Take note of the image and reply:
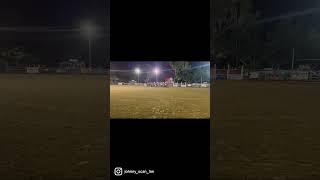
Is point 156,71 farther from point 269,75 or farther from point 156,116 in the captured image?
point 269,75

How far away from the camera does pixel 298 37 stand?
4075 centimetres

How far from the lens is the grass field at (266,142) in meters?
5.45

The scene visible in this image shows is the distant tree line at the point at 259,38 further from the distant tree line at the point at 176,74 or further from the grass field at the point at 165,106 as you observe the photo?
the distant tree line at the point at 176,74

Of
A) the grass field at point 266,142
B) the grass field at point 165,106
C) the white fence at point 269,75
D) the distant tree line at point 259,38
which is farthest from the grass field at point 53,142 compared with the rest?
the distant tree line at point 259,38

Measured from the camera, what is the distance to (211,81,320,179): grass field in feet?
17.9

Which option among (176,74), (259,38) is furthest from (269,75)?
(176,74)

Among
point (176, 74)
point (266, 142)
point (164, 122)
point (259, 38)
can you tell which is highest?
point (259, 38)

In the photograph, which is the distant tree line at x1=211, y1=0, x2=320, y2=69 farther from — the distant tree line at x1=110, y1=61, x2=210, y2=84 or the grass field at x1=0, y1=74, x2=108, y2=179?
the distant tree line at x1=110, y1=61, x2=210, y2=84

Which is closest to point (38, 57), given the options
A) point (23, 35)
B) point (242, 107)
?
point (23, 35)

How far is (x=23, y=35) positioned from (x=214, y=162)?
53430 mm

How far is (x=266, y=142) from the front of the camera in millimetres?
7477

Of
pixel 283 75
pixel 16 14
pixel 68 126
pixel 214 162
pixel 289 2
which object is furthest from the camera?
pixel 16 14

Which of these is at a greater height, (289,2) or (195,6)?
(289,2)

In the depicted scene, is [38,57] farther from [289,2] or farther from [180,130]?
[180,130]
